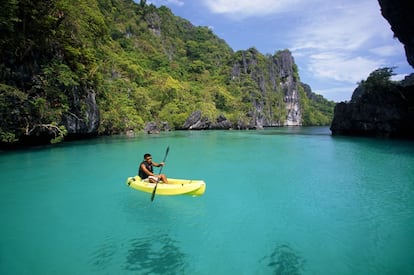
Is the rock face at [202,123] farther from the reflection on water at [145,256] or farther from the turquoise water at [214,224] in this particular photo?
the reflection on water at [145,256]

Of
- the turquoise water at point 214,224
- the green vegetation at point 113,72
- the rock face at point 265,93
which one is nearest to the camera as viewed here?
the turquoise water at point 214,224

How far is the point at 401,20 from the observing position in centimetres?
1681

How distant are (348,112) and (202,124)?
29.4 meters

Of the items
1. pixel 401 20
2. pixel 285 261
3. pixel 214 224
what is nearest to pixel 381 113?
pixel 401 20

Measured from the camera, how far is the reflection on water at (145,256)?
4.75 meters

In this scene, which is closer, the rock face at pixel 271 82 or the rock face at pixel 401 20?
the rock face at pixel 401 20

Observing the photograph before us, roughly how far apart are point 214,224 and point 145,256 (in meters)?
2.07

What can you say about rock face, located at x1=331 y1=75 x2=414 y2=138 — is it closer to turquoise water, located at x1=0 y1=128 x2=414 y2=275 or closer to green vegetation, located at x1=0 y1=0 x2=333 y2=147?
turquoise water, located at x1=0 y1=128 x2=414 y2=275

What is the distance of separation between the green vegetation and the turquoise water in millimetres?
6691

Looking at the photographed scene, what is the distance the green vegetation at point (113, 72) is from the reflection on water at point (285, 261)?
15.8 metres

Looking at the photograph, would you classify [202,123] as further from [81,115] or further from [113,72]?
[81,115]

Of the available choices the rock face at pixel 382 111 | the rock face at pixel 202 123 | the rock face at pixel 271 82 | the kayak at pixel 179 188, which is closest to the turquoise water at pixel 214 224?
the kayak at pixel 179 188

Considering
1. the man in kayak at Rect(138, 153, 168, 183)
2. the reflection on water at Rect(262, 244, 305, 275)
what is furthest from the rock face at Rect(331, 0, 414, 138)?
the reflection on water at Rect(262, 244, 305, 275)

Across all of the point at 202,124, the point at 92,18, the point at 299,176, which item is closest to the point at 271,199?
the point at 299,176
